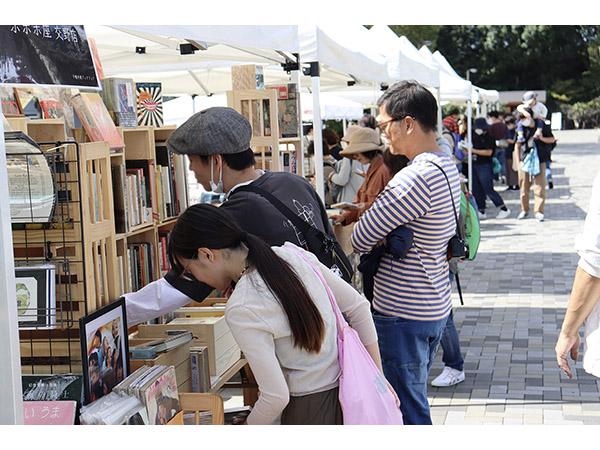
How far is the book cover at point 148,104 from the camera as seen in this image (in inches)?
166

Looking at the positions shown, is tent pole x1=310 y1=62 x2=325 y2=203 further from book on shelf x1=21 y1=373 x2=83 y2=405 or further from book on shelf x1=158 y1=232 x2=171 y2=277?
book on shelf x1=21 y1=373 x2=83 y2=405

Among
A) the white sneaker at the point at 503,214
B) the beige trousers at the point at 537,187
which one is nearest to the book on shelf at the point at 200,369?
the beige trousers at the point at 537,187

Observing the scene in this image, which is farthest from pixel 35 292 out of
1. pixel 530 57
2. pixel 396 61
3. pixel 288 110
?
pixel 530 57

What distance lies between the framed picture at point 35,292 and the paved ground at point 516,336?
10.4 ft

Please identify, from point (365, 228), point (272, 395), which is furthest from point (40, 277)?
point (365, 228)

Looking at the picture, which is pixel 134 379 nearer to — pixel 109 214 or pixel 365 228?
pixel 109 214

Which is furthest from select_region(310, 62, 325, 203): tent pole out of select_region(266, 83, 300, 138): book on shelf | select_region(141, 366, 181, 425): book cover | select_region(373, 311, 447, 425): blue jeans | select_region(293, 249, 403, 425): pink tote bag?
select_region(293, 249, 403, 425): pink tote bag

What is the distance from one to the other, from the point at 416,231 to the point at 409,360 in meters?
0.60

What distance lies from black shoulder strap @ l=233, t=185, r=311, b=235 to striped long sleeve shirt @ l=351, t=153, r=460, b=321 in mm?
608

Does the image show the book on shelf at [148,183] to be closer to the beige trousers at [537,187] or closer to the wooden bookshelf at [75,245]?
the wooden bookshelf at [75,245]

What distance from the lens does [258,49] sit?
614 centimetres

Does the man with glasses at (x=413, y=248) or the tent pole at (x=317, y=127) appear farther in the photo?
the tent pole at (x=317, y=127)

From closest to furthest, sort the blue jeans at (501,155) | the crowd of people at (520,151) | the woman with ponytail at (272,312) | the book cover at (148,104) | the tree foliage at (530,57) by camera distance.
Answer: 1. the woman with ponytail at (272,312)
2. the book cover at (148,104)
3. the crowd of people at (520,151)
4. the blue jeans at (501,155)
5. the tree foliage at (530,57)

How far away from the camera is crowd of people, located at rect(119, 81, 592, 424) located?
2285mm
